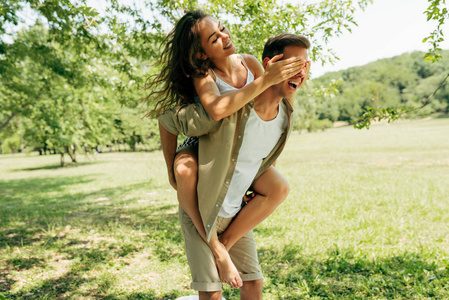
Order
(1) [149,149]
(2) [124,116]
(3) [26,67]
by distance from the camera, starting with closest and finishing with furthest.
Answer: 1. (3) [26,67]
2. (2) [124,116]
3. (1) [149,149]

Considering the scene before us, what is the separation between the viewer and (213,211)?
1.76 m

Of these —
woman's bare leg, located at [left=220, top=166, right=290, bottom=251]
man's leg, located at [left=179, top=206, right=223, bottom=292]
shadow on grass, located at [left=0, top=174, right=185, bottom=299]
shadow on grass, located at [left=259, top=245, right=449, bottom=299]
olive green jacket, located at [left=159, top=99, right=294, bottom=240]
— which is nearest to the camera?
olive green jacket, located at [left=159, top=99, right=294, bottom=240]

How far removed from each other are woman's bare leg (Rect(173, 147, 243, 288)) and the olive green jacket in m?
0.04

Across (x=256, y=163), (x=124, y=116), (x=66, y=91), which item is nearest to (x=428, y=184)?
(x=256, y=163)

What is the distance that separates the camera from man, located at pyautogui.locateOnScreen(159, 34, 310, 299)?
68.0 inches

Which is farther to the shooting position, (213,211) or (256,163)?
(256,163)

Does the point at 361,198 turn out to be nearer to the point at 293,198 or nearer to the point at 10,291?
the point at 293,198

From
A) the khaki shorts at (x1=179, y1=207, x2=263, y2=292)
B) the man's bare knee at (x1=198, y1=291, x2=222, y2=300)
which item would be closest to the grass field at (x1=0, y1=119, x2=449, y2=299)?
the khaki shorts at (x1=179, y1=207, x2=263, y2=292)

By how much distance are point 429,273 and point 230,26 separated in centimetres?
404

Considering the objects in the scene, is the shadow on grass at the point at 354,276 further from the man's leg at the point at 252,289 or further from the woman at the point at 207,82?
the woman at the point at 207,82

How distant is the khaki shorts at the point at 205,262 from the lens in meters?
1.83

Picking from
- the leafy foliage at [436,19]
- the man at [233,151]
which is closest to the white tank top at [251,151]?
the man at [233,151]

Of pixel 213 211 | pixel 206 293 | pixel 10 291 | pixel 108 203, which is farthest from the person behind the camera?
pixel 108 203

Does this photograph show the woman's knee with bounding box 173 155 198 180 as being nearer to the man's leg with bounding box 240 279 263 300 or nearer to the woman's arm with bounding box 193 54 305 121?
the woman's arm with bounding box 193 54 305 121
